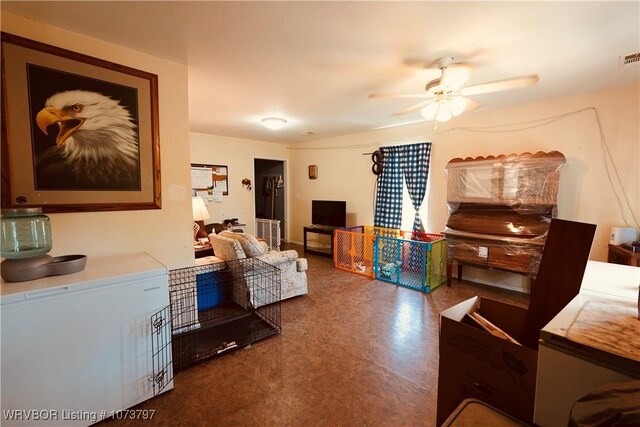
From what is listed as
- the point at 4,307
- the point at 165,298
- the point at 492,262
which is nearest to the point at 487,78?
the point at 492,262

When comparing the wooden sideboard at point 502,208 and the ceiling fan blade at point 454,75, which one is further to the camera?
the wooden sideboard at point 502,208

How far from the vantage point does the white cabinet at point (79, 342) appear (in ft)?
4.29

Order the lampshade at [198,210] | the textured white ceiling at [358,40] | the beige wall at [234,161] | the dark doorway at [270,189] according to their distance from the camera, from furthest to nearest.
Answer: the dark doorway at [270,189], the beige wall at [234,161], the lampshade at [198,210], the textured white ceiling at [358,40]

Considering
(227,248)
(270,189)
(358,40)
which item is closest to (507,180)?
(358,40)

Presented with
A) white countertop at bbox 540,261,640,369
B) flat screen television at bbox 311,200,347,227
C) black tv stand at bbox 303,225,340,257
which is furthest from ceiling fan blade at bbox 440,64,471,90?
black tv stand at bbox 303,225,340,257

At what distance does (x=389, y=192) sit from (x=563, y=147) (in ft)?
7.40

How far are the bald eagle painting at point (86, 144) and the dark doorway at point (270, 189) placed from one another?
4639mm

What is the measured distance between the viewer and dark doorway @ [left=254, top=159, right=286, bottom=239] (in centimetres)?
683

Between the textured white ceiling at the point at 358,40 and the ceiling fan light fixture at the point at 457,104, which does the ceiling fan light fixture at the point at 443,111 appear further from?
the textured white ceiling at the point at 358,40

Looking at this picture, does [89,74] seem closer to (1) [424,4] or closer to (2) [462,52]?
(1) [424,4]

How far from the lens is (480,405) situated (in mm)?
944

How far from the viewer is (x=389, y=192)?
465 cm

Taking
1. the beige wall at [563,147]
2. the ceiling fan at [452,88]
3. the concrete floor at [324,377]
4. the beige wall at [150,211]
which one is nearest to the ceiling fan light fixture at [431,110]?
the ceiling fan at [452,88]

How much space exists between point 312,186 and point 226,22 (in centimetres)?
449
